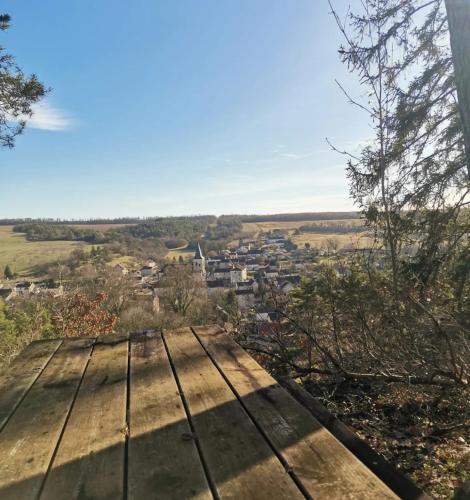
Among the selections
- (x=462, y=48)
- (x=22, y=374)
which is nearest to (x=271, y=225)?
(x=462, y=48)

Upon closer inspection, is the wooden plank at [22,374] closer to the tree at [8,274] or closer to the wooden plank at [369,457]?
the wooden plank at [369,457]

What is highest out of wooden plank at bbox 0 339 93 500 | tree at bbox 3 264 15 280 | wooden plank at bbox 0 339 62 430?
wooden plank at bbox 0 339 93 500

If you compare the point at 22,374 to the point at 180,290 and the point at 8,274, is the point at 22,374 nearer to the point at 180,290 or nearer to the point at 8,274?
the point at 180,290

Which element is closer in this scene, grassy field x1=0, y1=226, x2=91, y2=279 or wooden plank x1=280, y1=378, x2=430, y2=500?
wooden plank x1=280, y1=378, x2=430, y2=500

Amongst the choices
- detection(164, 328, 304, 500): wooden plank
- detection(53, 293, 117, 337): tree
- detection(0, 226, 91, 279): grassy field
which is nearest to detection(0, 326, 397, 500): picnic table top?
detection(164, 328, 304, 500): wooden plank

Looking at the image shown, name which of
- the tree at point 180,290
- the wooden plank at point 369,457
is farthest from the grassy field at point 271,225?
the wooden plank at point 369,457

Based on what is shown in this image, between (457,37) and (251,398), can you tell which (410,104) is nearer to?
(457,37)

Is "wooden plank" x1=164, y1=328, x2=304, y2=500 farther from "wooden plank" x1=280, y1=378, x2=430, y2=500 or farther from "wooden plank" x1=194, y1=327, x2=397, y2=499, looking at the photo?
"wooden plank" x1=280, y1=378, x2=430, y2=500

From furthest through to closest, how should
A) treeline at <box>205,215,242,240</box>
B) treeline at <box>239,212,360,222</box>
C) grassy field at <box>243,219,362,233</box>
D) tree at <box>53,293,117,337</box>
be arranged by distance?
treeline at <box>239,212,360,222</box>, grassy field at <box>243,219,362,233</box>, treeline at <box>205,215,242,240</box>, tree at <box>53,293,117,337</box>
